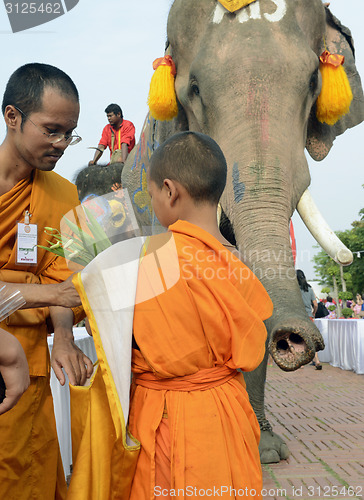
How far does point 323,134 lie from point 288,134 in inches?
54.8

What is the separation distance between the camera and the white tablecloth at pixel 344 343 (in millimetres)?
11773

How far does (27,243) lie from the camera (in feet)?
8.27

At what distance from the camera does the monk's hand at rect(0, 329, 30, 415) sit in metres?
1.56

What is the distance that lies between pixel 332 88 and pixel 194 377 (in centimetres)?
386

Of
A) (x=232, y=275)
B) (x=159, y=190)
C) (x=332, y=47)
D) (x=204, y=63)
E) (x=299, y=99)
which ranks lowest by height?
(x=232, y=275)

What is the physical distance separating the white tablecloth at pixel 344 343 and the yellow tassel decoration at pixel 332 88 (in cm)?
714

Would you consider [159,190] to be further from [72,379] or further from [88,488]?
[88,488]

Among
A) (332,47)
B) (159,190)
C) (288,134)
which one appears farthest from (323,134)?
(159,190)

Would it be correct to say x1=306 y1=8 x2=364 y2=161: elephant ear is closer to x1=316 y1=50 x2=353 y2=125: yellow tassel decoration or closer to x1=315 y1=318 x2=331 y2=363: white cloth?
x1=316 y1=50 x2=353 y2=125: yellow tassel decoration

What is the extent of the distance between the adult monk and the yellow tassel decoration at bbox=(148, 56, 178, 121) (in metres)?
2.85

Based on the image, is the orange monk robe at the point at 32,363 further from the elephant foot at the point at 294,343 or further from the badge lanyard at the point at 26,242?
the elephant foot at the point at 294,343

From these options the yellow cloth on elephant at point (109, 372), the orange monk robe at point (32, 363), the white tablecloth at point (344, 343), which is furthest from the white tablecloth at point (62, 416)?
the white tablecloth at point (344, 343)

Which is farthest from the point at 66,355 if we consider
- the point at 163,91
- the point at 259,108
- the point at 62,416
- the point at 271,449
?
the point at 163,91

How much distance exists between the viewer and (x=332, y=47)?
19.7 ft
